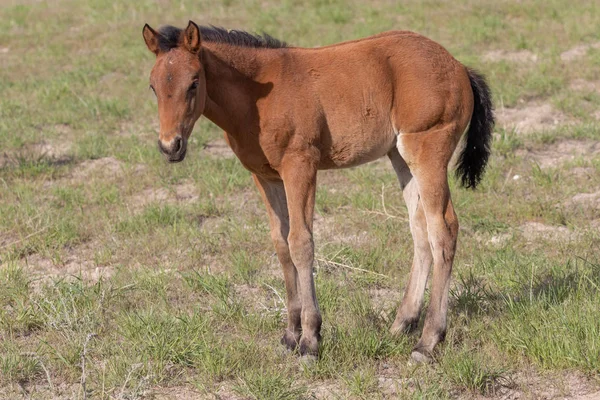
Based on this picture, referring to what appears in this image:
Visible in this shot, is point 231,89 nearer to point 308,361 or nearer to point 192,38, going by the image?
point 192,38

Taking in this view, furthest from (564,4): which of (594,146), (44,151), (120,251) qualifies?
(120,251)

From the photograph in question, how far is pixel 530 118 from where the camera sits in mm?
9445

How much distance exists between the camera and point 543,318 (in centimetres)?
475

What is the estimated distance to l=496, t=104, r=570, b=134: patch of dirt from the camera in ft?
30.1

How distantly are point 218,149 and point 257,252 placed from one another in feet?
9.17

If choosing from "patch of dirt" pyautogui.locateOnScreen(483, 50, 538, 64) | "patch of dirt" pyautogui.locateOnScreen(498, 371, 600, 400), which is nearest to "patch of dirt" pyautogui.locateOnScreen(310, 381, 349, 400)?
"patch of dirt" pyautogui.locateOnScreen(498, 371, 600, 400)

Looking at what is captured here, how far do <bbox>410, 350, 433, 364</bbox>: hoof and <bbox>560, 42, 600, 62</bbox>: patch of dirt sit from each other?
23.6 ft

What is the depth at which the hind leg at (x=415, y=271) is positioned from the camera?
5.07 m

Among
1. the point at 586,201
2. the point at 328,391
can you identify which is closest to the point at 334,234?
the point at 586,201

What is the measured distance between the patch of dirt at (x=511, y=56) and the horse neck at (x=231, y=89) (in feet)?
22.8

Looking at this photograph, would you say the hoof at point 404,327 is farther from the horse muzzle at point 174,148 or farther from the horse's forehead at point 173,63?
the horse's forehead at point 173,63

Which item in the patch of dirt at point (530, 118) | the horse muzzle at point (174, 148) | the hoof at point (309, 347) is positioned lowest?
the patch of dirt at point (530, 118)

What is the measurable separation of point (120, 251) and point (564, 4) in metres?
8.95

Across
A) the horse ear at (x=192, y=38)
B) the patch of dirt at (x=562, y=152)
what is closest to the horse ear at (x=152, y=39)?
the horse ear at (x=192, y=38)
